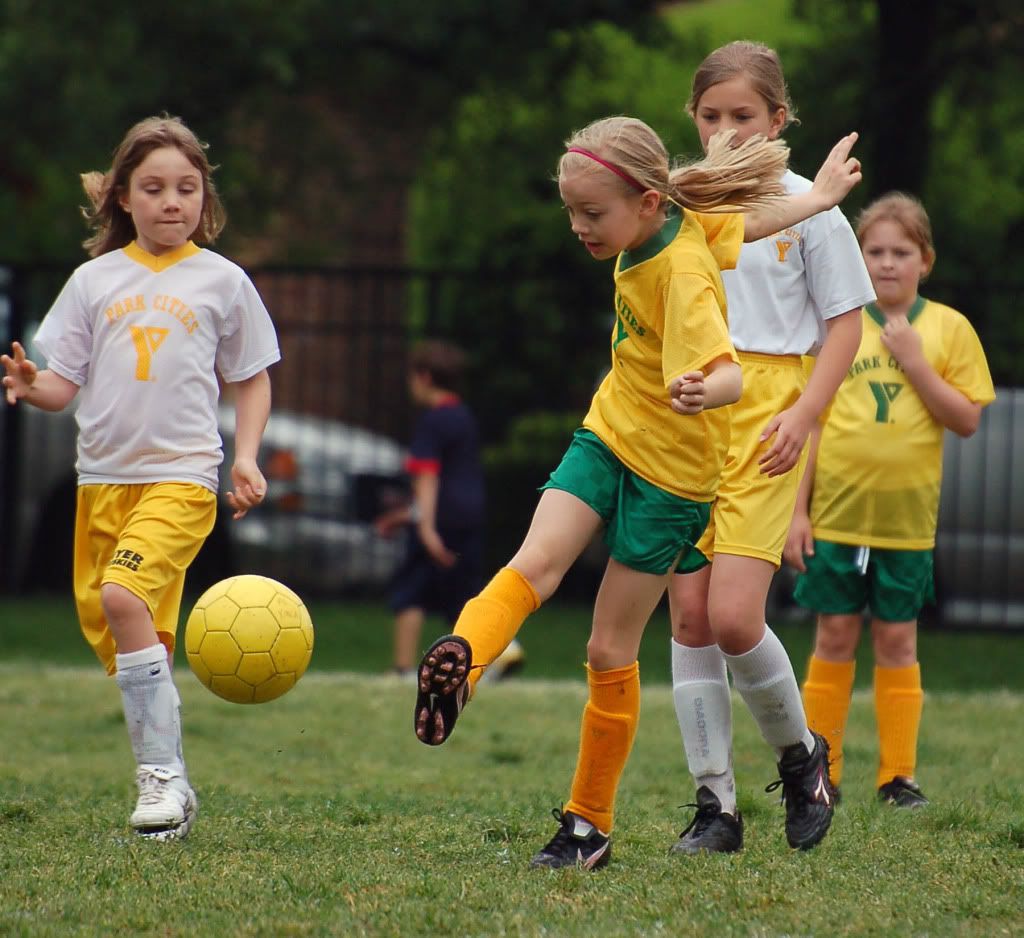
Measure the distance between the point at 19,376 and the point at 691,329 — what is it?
1.97 m

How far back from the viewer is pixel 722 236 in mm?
4141

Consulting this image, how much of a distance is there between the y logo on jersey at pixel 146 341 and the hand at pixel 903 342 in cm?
236

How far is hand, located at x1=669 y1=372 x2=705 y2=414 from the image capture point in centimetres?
369

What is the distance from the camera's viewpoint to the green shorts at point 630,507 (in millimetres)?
4020

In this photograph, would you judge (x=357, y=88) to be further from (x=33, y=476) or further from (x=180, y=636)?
(x=180, y=636)

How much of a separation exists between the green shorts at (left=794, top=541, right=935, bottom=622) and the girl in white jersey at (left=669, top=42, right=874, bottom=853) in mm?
1061

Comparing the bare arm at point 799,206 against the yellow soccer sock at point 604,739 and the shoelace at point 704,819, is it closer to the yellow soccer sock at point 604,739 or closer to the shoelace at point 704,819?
the yellow soccer sock at point 604,739

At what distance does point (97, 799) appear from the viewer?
525 cm

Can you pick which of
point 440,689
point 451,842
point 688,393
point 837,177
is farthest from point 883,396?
point 440,689

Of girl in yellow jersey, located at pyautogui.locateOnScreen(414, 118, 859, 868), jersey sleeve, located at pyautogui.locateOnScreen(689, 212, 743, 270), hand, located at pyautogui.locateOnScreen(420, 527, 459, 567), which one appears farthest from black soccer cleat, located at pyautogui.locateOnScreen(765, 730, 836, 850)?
hand, located at pyautogui.locateOnScreen(420, 527, 459, 567)

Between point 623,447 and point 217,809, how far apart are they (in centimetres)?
188

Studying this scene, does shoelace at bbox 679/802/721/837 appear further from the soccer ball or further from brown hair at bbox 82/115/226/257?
brown hair at bbox 82/115/226/257

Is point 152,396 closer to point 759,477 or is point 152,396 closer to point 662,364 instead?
point 662,364

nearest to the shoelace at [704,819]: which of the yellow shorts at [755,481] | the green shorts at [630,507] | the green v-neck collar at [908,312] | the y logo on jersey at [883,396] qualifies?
the yellow shorts at [755,481]
